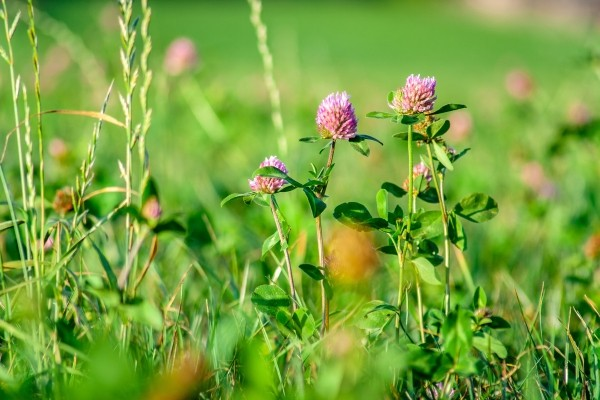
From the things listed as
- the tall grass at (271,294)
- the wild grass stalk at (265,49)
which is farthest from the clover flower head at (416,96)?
the wild grass stalk at (265,49)

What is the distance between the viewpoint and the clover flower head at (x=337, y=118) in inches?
35.8

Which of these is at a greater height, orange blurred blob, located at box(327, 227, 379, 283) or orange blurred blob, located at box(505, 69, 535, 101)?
orange blurred blob, located at box(327, 227, 379, 283)

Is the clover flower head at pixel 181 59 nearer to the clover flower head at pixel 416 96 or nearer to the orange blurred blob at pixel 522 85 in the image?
the orange blurred blob at pixel 522 85

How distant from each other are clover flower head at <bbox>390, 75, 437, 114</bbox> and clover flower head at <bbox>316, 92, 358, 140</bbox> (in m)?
0.06

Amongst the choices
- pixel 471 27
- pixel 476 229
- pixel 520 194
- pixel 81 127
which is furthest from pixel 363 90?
pixel 471 27

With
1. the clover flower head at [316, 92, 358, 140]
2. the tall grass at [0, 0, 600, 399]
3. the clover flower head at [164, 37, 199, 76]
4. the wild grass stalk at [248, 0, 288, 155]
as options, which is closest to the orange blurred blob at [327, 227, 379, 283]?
the tall grass at [0, 0, 600, 399]

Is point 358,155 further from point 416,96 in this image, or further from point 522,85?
point 416,96

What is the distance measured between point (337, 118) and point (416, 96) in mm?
101

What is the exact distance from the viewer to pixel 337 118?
0.91 m

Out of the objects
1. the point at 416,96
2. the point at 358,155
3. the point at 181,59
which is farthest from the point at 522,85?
the point at 416,96

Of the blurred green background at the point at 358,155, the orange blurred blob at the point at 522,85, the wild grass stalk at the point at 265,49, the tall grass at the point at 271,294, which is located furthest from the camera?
the orange blurred blob at the point at 522,85

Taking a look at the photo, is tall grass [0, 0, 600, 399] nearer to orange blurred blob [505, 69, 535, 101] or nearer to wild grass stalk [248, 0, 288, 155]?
wild grass stalk [248, 0, 288, 155]

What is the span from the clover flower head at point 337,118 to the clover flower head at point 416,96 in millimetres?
60

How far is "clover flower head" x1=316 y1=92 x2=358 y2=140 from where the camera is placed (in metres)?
0.91
